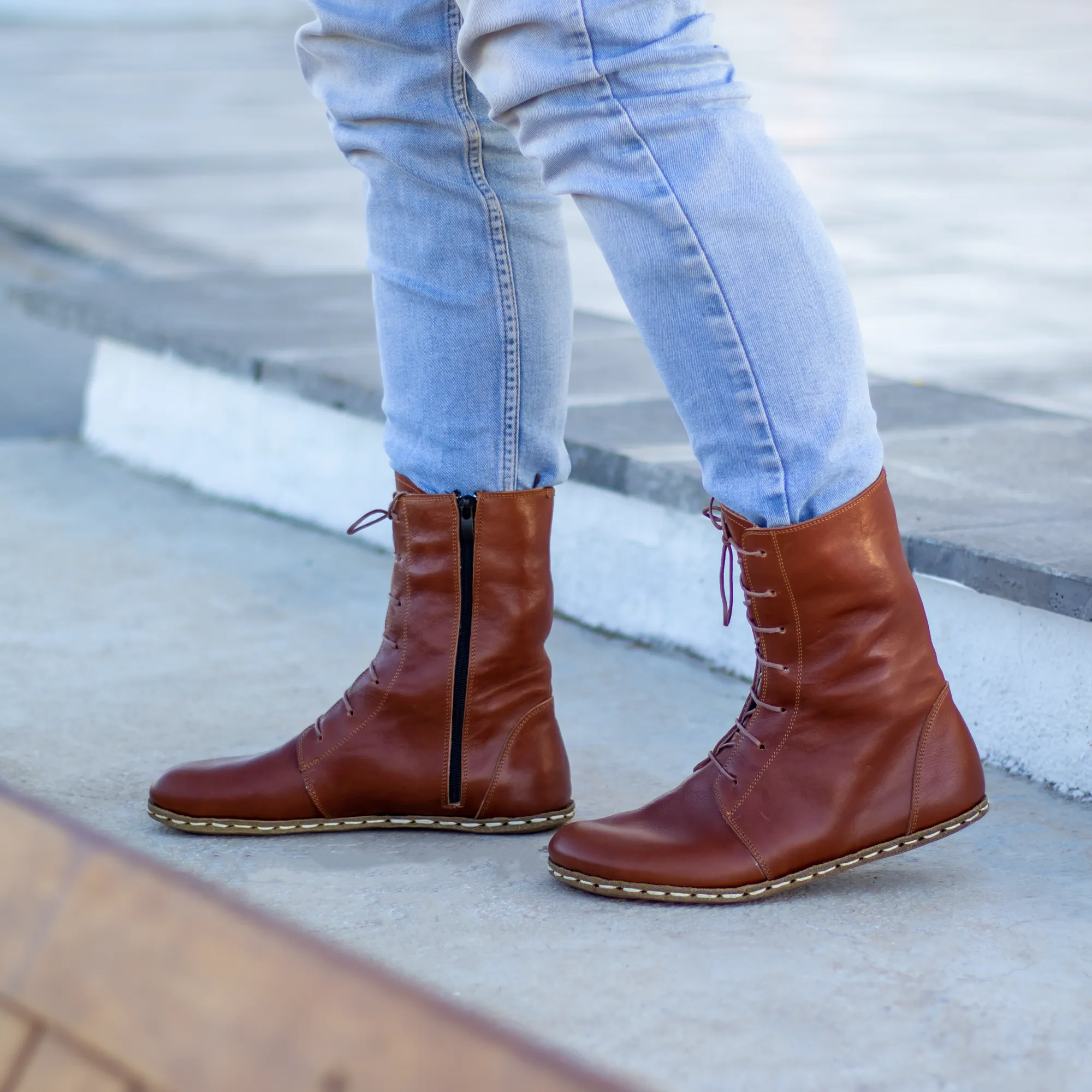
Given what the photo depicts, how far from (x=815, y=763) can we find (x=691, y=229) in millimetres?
358

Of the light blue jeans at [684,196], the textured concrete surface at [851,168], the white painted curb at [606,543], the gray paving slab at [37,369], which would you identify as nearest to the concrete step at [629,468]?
the white painted curb at [606,543]

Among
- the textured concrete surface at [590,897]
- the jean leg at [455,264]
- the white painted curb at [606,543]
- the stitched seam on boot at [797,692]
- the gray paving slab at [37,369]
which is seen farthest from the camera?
the gray paving slab at [37,369]

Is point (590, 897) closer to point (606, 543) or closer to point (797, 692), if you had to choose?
point (797, 692)

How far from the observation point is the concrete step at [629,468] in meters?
1.36

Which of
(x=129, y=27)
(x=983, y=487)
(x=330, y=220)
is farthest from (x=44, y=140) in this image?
(x=129, y=27)

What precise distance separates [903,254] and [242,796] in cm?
258

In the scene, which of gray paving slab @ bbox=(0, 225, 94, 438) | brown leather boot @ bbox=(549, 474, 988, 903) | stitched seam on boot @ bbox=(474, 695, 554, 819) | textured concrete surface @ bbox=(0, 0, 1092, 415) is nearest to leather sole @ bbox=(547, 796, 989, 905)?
brown leather boot @ bbox=(549, 474, 988, 903)

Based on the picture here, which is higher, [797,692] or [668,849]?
[797,692]

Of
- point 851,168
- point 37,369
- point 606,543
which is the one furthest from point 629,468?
point 851,168

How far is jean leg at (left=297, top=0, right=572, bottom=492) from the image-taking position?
1176 millimetres

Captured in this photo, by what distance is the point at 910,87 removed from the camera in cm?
746

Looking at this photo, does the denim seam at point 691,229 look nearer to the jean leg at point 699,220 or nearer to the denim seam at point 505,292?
the jean leg at point 699,220

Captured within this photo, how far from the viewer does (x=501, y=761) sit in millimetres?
1233

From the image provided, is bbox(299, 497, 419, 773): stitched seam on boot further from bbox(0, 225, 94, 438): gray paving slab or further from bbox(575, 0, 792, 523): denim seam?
bbox(0, 225, 94, 438): gray paving slab
